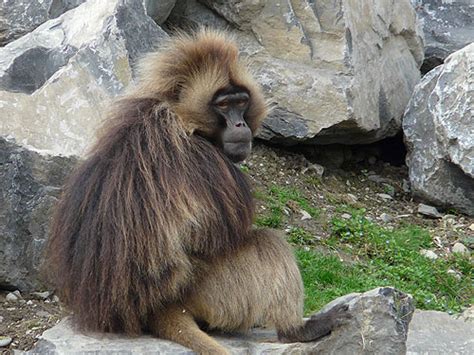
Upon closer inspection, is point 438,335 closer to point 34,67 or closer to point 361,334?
point 361,334

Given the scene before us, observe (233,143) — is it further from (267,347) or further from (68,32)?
(68,32)

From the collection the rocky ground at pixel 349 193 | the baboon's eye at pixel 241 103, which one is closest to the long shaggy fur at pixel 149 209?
the baboon's eye at pixel 241 103

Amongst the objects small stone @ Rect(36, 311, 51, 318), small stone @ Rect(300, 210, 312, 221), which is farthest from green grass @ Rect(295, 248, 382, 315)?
small stone @ Rect(36, 311, 51, 318)

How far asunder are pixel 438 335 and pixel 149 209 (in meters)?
2.27

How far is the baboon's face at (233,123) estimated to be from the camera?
5.23m

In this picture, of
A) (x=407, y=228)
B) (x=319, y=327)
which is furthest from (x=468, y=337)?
(x=407, y=228)

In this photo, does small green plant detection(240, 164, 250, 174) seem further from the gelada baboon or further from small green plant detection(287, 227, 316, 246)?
the gelada baboon

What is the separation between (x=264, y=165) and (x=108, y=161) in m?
3.54

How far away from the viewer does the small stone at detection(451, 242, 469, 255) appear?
24.8 feet

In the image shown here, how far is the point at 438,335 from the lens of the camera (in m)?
6.12

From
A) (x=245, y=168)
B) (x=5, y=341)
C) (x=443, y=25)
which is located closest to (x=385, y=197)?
(x=245, y=168)

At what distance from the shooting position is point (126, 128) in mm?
5105

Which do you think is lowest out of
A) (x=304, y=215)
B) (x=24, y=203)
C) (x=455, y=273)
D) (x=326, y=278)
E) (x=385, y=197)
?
(x=455, y=273)

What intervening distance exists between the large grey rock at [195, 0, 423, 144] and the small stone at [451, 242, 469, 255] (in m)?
1.39
